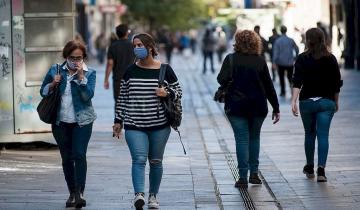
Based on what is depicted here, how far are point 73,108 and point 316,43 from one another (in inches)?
120

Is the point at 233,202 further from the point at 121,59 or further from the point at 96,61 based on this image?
the point at 96,61

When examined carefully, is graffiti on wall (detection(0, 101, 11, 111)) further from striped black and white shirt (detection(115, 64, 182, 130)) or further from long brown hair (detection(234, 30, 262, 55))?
striped black and white shirt (detection(115, 64, 182, 130))

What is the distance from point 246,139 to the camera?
38.1ft

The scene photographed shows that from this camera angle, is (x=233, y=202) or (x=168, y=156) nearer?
(x=233, y=202)

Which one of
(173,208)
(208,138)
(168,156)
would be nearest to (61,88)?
(173,208)

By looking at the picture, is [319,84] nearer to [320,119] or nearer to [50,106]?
[320,119]

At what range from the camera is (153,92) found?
981cm

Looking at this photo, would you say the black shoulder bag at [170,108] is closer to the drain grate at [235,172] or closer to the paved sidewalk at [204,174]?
the paved sidewalk at [204,174]

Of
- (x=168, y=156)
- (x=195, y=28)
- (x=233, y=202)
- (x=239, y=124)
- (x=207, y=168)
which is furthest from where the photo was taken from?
(x=195, y=28)

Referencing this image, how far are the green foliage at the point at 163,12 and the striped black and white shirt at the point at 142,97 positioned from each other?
71962mm

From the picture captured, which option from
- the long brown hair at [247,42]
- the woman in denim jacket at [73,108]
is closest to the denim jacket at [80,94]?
the woman in denim jacket at [73,108]

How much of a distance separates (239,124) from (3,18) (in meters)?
4.83

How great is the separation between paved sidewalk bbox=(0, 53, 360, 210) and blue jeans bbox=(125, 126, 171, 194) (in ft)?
1.81

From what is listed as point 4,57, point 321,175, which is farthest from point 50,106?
point 4,57
